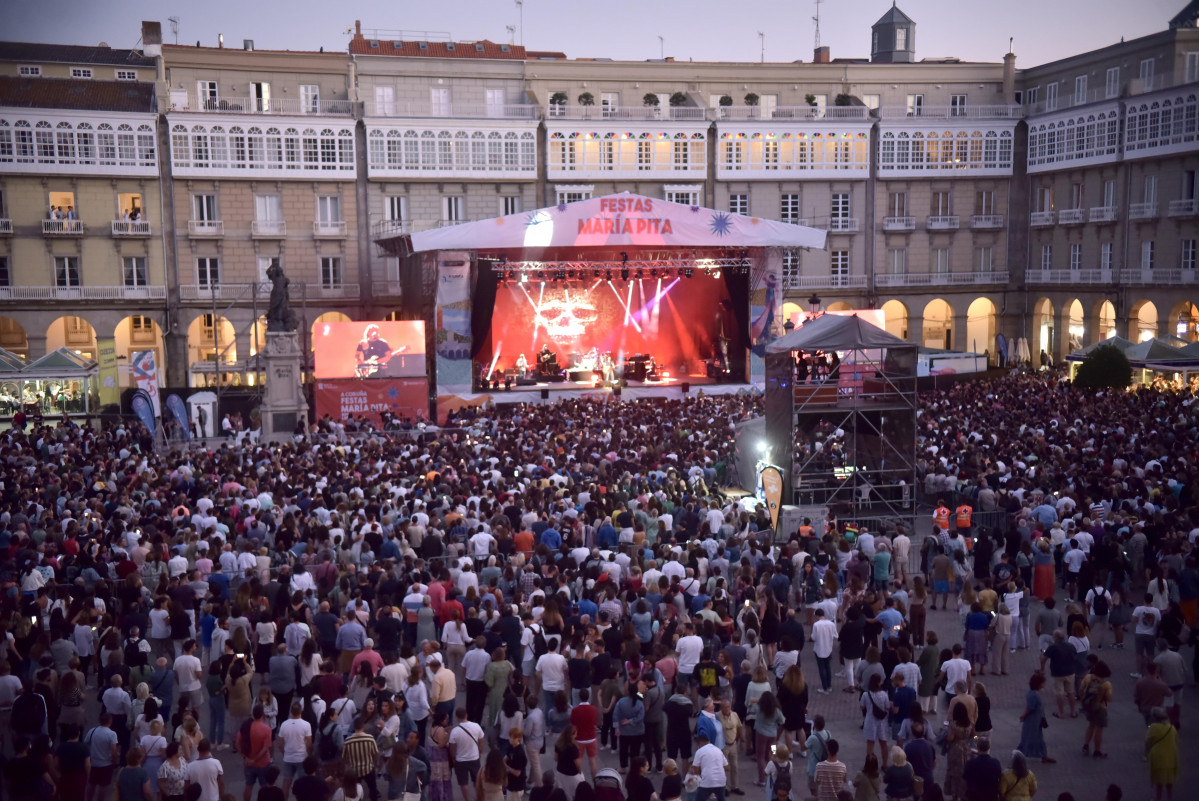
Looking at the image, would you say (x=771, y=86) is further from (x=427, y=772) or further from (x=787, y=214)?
(x=427, y=772)

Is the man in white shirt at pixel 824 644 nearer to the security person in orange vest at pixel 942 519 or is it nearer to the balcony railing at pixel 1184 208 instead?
the security person in orange vest at pixel 942 519

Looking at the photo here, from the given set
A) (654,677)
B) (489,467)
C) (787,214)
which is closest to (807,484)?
(489,467)

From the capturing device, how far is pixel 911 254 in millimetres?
48719

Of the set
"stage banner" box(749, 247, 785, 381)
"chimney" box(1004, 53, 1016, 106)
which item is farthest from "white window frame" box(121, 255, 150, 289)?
"chimney" box(1004, 53, 1016, 106)

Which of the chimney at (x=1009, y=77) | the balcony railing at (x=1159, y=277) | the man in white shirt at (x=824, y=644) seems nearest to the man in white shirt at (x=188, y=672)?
the man in white shirt at (x=824, y=644)

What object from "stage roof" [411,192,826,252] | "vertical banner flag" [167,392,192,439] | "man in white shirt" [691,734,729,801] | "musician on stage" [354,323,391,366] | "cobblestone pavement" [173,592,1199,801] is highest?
"stage roof" [411,192,826,252]

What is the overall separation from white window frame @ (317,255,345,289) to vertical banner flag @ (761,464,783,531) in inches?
1121

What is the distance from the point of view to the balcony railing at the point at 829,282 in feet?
157

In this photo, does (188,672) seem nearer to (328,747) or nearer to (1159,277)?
(328,747)

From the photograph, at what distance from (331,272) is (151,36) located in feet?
43.1

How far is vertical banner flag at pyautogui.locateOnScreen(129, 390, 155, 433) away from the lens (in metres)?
28.1

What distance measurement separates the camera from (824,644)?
13398mm

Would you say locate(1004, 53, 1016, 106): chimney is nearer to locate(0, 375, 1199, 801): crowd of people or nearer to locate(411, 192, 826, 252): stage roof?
locate(411, 192, 826, 252): stage roof

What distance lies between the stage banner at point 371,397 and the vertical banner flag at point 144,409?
6507 mm
